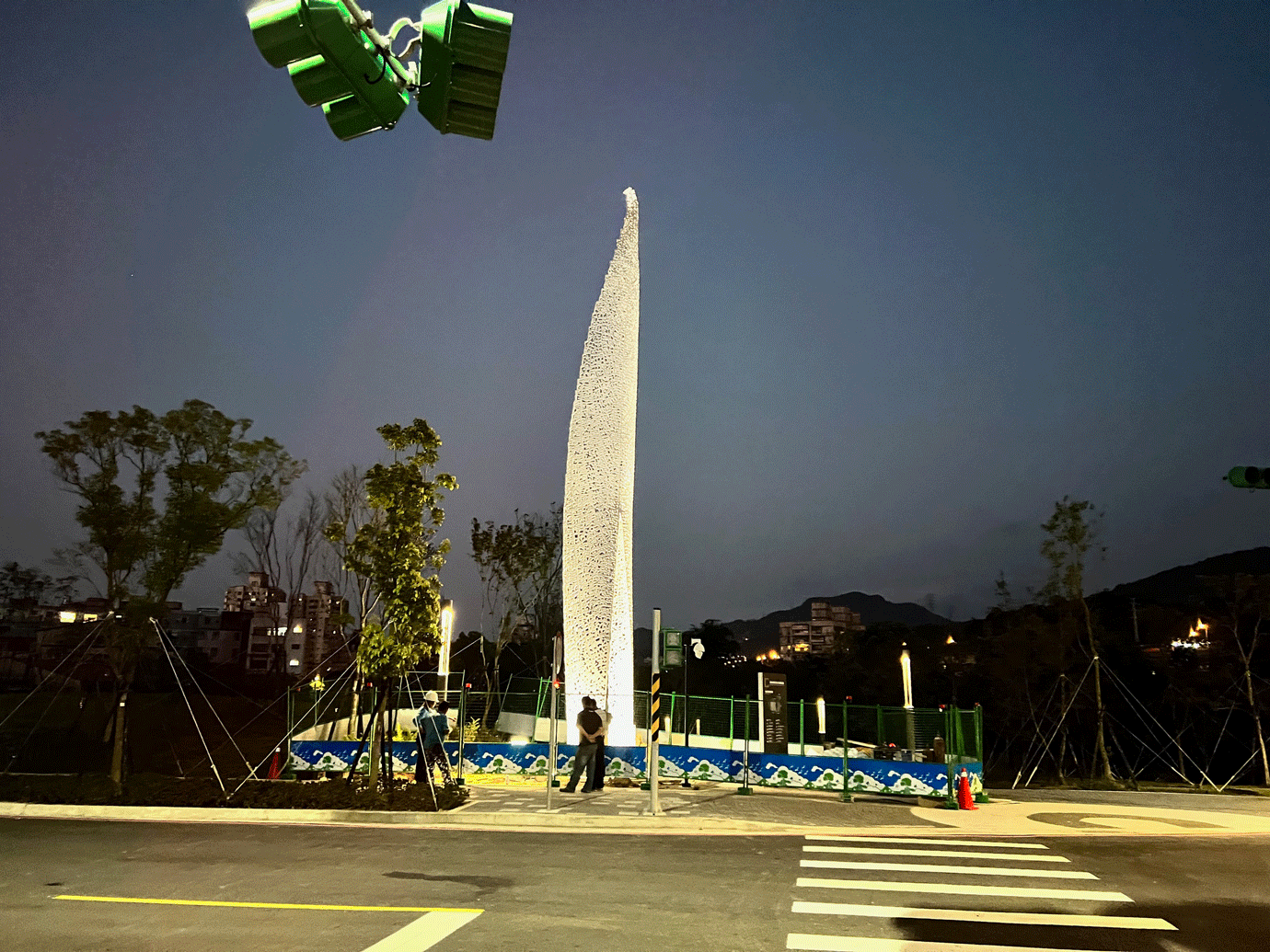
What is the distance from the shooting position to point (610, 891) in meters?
8.23

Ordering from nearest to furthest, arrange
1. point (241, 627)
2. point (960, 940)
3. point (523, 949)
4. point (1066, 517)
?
1. point (523, 949)
2. point (960, 940)
3. point (1066, 517)
4. point (241, 627)

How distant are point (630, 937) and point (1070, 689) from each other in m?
35.4

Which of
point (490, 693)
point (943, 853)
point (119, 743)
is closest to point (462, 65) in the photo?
point (943, 853)

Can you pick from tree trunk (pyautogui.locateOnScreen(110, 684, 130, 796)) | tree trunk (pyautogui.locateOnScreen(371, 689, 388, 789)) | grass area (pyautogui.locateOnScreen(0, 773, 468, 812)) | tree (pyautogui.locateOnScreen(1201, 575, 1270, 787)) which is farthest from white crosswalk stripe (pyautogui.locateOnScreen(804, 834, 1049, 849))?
tree (pyautogui.locateOnScreen(1201, 575, 1270, 787))

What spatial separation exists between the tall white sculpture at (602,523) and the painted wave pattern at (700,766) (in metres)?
2.39

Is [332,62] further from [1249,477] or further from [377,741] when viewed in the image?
[377,741]

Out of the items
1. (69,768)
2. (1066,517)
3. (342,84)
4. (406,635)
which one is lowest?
(69,768)

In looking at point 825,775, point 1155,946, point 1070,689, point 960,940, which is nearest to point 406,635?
point 825,775

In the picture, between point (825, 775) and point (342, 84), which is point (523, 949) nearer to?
point (342, 84)

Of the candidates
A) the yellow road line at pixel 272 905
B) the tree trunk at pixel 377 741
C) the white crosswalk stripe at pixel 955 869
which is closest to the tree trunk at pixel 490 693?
the tree trunk at pixel 377 741

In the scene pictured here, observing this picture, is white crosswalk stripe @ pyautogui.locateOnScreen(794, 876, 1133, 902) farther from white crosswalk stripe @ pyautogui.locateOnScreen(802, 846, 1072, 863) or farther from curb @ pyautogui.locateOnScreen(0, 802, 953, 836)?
curb @ pyautogui.locateOnScreen(0, 802, 953, 836)

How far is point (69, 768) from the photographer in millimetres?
20969

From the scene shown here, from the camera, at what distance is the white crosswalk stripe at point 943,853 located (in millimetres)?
10453

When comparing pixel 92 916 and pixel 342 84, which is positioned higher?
pixel 342 84
